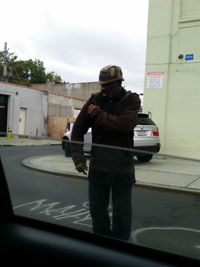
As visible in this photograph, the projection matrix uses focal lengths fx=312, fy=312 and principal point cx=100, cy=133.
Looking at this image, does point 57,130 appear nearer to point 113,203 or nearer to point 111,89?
point 111,89

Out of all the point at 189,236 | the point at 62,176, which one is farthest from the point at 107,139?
the point at 189,236

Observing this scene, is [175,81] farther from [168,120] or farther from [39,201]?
[39,201]

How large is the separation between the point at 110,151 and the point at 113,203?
0.26 meters

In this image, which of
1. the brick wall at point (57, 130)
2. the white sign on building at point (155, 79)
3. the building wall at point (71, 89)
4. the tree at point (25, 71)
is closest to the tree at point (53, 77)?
the tree at point (25, 71)

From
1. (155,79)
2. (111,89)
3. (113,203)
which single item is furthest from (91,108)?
(155,79)

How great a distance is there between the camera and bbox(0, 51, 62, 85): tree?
3084 cm

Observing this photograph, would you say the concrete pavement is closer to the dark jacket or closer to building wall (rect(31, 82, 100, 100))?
the dark jacket

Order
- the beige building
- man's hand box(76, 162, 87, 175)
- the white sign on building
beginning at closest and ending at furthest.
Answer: man's hand box(76, 162, 87, 175) < the beige building < the white sign on building

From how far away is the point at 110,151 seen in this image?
4.68 ft

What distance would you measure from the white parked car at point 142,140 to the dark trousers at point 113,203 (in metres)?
0.13

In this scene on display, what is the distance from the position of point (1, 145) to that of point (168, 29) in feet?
32.2

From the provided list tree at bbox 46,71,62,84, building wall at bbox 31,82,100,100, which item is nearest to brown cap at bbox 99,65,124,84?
building wall at bbox 31,82,100,100

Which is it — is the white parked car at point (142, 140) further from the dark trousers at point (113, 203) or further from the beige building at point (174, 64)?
the beige building at point (174, 64)

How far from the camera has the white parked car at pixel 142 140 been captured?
135 cm
